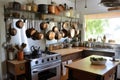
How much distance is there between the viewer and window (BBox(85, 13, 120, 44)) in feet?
13.7

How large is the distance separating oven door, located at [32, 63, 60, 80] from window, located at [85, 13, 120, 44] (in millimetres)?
2106

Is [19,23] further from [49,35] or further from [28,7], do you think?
[49,35]

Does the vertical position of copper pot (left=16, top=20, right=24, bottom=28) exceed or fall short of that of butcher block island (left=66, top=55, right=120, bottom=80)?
it exceeds it

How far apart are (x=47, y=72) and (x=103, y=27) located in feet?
8.44

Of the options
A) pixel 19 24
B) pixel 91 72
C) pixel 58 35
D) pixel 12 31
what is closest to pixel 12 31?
pixel 12 31

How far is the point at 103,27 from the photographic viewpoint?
14.6ft

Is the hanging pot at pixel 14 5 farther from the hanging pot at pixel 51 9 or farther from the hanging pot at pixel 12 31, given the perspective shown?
the hanging pot at pixel 51 9

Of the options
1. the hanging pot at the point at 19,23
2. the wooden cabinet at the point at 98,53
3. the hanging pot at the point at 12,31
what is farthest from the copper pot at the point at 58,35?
the hanging pot at the point at 12,31

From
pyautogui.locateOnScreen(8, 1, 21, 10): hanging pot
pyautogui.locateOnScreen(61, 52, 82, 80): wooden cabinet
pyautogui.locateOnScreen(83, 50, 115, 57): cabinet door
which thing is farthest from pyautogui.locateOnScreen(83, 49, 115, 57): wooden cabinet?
pyautogui.locateOnScreen(8, 1, 21, 10): hanging pot

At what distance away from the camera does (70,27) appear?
14.2 feet

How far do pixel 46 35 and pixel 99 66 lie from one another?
178 centimetres

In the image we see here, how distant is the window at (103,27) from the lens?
4176mm

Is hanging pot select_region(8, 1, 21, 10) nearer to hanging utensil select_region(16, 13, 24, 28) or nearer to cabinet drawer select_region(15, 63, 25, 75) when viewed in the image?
hanging utensil select_region(16, 13, 24, 28)

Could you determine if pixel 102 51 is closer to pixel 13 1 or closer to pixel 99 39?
pixel 99 39
